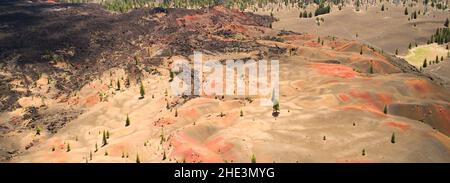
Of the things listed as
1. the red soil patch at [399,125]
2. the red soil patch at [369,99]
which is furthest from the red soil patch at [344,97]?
the red soil patch at [399,125]

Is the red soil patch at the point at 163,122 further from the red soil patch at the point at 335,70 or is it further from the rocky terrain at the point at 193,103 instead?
the red soil patch at the point at 335,70

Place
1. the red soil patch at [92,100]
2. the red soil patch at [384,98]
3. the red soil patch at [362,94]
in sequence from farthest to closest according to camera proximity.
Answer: the red soil patch at [92,100] < the red soil patch at [362,94] < the red soil patch at [384,98]

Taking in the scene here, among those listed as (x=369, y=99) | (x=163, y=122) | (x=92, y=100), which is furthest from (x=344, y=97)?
(x=92, y=100)

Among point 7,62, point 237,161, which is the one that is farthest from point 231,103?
point 7,62

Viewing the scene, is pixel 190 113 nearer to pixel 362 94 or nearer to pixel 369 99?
pixel 362 94

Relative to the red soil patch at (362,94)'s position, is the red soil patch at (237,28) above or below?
above

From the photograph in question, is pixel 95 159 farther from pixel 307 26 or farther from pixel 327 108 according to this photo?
pixel 307 26

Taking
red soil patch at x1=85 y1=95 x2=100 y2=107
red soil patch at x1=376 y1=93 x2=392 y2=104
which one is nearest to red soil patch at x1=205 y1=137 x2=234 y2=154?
red soil patch at x1=376 y1=93 x2=392 y2=104

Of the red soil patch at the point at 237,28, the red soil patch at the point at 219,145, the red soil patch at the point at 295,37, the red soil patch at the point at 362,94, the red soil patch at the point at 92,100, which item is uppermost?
the red soil patch at the point at 237,28
